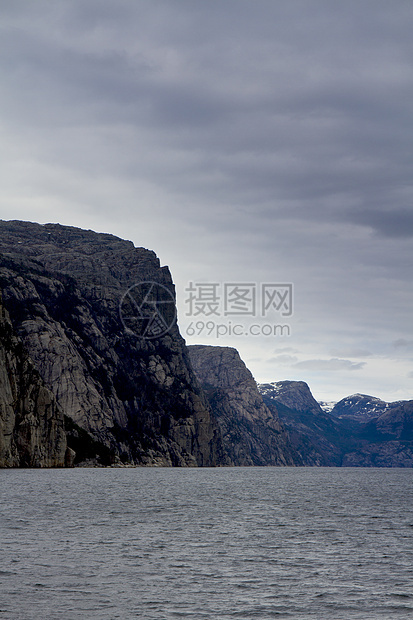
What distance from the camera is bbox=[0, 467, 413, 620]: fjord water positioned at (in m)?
30.8

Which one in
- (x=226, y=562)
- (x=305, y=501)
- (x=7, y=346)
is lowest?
(x=305, y=501)

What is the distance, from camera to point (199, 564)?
4328 cm

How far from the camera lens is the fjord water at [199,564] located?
101 feet

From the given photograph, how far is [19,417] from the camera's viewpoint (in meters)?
196

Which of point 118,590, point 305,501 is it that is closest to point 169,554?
point 118,590

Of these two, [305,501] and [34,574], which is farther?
[305,501]

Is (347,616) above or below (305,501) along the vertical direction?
above

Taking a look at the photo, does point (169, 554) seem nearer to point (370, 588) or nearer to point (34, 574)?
point (34, 574)

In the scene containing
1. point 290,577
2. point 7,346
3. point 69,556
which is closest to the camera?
point 290,577

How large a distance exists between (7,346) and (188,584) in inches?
6448

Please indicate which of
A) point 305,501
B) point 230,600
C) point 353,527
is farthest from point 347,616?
point 305,501

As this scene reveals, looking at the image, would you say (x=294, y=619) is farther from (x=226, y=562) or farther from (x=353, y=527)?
(x=353, y=527)

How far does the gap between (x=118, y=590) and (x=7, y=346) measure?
165m

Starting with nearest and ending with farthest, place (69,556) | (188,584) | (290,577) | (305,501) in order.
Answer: (188,584), (290,577), (69,556), (305,501)
